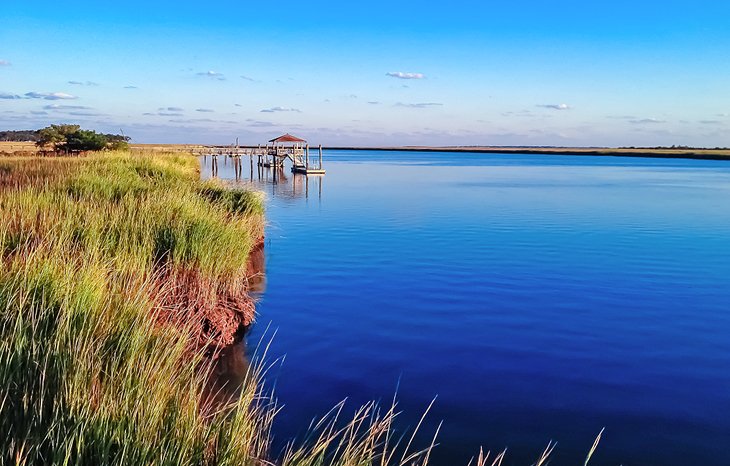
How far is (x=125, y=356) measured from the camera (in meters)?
4.87

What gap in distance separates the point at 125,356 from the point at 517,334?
7694 millimetres

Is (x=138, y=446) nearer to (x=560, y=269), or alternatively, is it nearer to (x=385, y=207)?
(x=560, y=269)

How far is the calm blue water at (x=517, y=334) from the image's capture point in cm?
732

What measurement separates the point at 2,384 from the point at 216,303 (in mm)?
5884

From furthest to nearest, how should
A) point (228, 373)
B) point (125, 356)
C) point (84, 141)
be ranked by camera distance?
point (84, 141)
point (228, 373)
point (125, 356)

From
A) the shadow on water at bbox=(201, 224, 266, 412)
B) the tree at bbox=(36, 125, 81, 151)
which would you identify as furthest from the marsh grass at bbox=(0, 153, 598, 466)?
the tree at bbox=(36, 125, 81, 151)

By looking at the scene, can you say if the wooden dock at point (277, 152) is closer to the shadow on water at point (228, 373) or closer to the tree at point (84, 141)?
the tree at point (84, 141)

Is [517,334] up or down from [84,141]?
down

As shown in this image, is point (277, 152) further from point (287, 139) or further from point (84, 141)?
point (84, 141)

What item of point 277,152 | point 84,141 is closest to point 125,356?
point 84,141

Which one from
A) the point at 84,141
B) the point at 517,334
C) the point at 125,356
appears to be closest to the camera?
the point at 125,356

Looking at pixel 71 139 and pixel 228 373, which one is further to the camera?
pixel 71 139

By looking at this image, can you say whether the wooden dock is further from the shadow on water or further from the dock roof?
the shadow on water

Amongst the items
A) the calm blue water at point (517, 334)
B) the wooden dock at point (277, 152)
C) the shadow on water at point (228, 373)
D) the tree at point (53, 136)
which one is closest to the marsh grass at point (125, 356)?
the shadow on water at point (228, 373)
